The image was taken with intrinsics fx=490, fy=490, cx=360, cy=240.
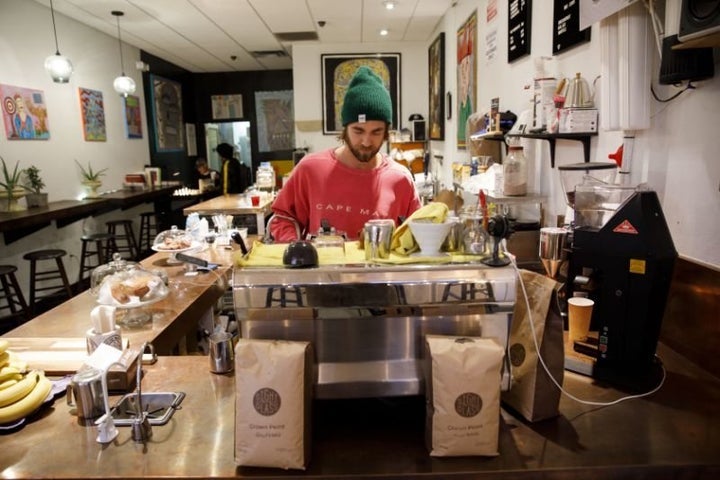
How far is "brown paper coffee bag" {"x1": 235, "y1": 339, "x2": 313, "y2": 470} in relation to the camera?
37.7 inches

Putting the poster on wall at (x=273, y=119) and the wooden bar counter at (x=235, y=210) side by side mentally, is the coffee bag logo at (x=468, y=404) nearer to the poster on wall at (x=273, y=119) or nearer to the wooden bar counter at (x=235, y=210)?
the wooden bar counter at (x=235, y=210)

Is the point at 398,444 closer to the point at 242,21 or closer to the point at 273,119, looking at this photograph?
the point at 242,21

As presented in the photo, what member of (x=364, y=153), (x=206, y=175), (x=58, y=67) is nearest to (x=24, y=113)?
(x=58, y=67)

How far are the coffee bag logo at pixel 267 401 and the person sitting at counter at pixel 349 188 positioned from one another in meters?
1.13

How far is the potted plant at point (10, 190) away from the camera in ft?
15.1

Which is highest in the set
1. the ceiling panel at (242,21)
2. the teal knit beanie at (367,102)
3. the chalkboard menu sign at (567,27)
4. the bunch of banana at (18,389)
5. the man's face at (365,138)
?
the ceiling panel at (242,21)

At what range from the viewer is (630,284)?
1.27 meters

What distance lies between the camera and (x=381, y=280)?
104 centimetres

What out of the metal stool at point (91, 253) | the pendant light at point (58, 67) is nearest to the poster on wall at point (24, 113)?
the pendant light at point (58, 67)

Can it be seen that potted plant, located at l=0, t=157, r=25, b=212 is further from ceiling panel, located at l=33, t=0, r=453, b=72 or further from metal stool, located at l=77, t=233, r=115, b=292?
ceiling panel, located at l=33, t=0, r=453, b=72

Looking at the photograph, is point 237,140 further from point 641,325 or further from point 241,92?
point 641,325

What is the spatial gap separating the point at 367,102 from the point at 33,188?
15.2ft

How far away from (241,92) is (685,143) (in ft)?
31.4

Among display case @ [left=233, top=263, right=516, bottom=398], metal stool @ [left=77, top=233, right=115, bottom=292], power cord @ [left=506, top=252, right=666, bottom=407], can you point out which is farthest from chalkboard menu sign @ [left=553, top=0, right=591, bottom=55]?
metal stool @ [left=77, top=233, right=115, bottom=292]
